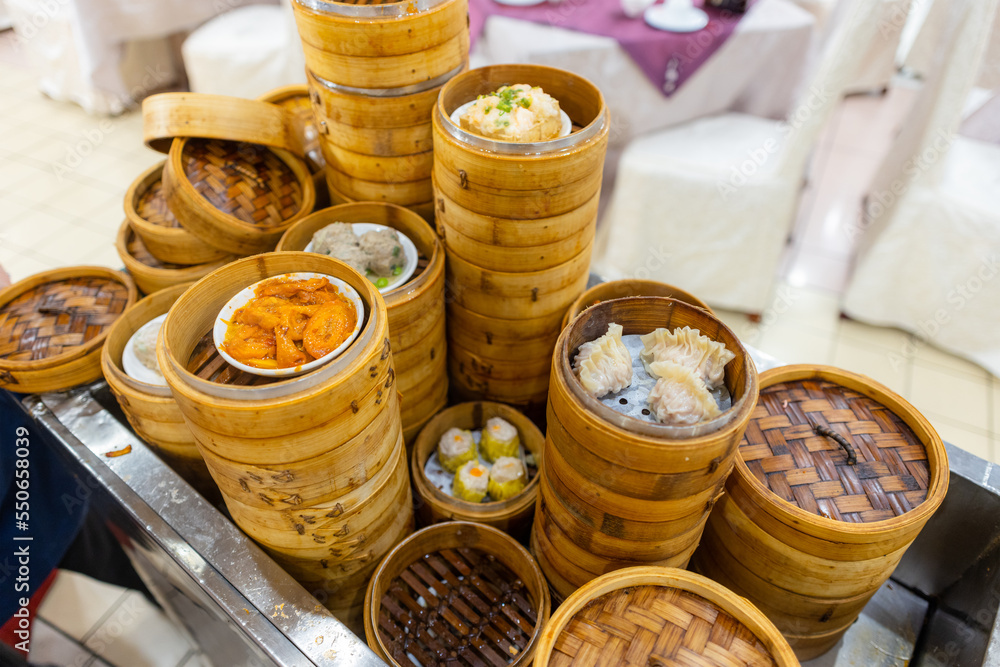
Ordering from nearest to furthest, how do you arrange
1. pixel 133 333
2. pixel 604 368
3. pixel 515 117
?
pixel 604 368
pixel 515 117
pixel 133 333

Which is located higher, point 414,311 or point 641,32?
point 641,32

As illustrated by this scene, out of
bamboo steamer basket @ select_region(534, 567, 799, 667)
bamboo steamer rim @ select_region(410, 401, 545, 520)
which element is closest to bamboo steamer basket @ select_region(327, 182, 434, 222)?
bamboo steamer rim @ select_region(410, 401, 545, 520)

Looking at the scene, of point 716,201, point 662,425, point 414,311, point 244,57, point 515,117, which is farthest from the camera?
point 244,57

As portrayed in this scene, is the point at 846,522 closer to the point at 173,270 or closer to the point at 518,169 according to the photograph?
the point at 518,169

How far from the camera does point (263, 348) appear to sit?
5.25 feet

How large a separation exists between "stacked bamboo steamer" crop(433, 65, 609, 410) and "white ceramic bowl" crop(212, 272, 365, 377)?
53 centimetres

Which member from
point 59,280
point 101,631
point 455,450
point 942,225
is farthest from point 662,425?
point 942,225

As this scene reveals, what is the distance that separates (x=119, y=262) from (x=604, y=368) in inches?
187

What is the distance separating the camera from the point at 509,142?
1.83 meters

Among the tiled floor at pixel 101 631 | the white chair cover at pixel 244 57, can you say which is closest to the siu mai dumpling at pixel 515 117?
the tiled floor at pixel 101 631

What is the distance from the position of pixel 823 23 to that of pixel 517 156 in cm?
540

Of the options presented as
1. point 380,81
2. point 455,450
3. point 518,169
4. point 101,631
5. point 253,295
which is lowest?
point 101,631

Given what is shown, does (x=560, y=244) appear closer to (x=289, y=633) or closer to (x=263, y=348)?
(x=263, y=348)


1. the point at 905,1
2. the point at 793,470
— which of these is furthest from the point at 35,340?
the point at 905,1
